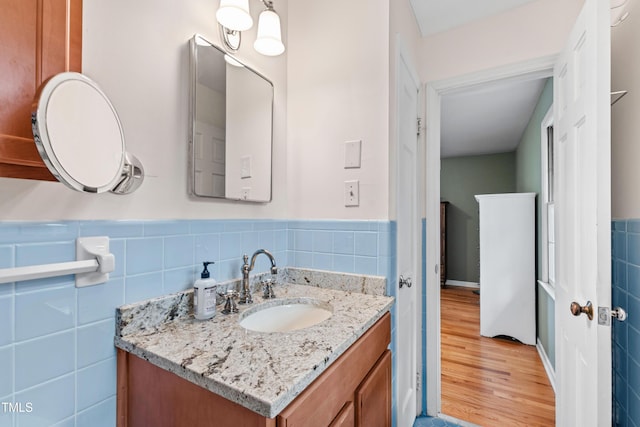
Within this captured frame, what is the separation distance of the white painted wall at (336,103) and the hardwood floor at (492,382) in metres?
1.56

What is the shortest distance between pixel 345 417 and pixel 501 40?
2.06 metres

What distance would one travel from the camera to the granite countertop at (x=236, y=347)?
1.90 feet

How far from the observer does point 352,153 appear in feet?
4.34

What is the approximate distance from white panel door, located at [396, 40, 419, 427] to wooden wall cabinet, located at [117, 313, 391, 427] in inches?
17.7

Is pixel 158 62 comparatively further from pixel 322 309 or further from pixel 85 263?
pixel 322 309

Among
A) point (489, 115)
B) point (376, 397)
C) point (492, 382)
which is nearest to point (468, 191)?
point (489, 115)

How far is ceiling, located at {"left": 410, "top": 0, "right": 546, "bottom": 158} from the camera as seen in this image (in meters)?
1.64

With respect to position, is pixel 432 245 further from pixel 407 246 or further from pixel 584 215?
pixel 584 215

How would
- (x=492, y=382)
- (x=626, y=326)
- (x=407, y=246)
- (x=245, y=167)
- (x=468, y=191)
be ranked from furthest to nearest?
1. (x=468, y=191)
2. (x=492, y=382)
3. (x=407, y=246)
4. (x=245, y=167)
5. (x=626, y=326)

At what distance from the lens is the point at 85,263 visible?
2.29 feet

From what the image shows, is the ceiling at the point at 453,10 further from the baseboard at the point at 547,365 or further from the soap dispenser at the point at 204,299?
the baseboard at the point at 547,365

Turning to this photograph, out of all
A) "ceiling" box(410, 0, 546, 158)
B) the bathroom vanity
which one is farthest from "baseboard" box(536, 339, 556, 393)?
"ceiling" box(410, 0, 546, 158)

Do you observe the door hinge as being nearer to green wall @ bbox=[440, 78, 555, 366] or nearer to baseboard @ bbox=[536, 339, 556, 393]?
baseboard @ bbox=[536, 339, 556, 393]

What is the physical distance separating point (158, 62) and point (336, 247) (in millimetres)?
991
